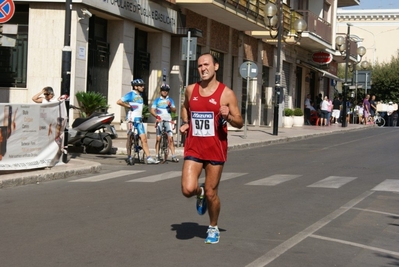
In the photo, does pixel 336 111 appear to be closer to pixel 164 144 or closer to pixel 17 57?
pixel 17 57

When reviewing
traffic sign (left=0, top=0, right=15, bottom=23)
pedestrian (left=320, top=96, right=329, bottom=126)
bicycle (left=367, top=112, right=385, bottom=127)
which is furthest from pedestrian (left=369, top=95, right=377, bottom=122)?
traffic sign (left=0, top=0, right=15, bottom=23)

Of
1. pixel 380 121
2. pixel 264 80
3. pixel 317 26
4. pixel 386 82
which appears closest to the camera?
pixel 264 80

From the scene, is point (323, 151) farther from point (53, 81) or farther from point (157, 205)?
point (157, 205)

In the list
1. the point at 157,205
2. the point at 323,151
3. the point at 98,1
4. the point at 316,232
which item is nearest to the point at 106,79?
the point at 98,1

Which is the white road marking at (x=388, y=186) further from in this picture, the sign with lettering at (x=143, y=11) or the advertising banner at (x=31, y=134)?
the sign with lettering at (x=143, y=11)

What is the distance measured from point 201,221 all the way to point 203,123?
2.00 meters

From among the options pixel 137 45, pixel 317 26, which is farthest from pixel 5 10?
pixel 317 26

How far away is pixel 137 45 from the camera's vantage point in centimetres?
2722

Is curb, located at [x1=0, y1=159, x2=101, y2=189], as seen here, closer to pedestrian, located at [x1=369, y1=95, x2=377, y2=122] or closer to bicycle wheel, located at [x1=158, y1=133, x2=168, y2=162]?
bicycle wheel, located at [x1=158, y1=133, x2=168, y2=162]

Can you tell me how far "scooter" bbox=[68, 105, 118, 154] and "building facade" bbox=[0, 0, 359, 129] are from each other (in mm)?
1883

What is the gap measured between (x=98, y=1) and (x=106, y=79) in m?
3.15

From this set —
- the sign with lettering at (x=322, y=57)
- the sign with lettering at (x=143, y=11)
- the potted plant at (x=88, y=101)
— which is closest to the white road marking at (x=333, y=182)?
the potted plant at (x=88, y=101)

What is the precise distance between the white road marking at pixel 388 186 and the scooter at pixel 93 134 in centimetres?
733

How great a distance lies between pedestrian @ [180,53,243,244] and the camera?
7668 mm
